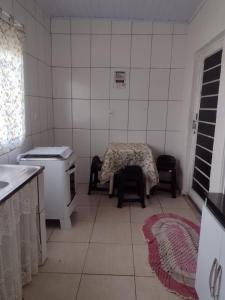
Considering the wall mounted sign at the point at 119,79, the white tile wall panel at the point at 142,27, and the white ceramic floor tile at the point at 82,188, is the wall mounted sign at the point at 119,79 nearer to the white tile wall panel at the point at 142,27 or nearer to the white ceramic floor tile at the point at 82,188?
the white tile wall panel at the point at 142,27

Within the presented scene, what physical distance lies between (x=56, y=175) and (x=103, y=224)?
783 millimetres

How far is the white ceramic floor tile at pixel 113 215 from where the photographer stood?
264cm

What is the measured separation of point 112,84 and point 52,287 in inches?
105

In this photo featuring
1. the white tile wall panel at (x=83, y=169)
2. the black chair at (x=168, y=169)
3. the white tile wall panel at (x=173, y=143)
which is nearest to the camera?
the black chair at (x=168, y=169)

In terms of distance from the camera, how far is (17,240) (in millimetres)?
1400

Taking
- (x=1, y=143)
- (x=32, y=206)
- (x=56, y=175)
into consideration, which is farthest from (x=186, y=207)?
(x=1, y=143)

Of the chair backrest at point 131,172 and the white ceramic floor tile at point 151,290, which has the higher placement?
the chair backrest at point 131,172

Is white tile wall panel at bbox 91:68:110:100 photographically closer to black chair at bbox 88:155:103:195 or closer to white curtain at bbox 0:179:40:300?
black chair at bbox 88:155:103:195

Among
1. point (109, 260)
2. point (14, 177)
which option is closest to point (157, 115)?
point (109, 260)

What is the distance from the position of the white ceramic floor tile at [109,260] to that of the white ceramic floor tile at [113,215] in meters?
0.48

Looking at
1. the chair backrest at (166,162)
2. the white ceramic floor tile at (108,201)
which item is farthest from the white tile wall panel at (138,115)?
the white ceramic floor tile at (108,201)

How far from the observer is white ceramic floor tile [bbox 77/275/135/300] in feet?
5.24

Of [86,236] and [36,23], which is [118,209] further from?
[36,23]

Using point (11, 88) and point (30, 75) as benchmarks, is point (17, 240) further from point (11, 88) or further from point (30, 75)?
point (30, 75)
